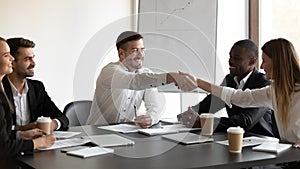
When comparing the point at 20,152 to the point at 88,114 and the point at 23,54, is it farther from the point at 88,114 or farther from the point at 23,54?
the point at 88,114

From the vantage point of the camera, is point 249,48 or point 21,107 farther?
point 249,48

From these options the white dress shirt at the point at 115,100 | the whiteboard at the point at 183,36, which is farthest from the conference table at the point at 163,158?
the whiteboard at the point at 183,36

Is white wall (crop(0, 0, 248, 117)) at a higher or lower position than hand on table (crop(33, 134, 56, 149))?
higher

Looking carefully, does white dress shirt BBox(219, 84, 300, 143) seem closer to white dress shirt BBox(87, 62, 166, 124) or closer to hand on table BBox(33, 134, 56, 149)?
white dress shirt BBox(87, 62, 166, 124)

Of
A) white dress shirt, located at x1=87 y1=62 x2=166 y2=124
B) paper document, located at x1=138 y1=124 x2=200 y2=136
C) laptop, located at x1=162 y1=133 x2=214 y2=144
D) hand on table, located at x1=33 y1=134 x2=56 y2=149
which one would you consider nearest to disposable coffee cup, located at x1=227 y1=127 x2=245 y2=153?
laptop, located at x1=162 y1=133 x2=214 y2=144

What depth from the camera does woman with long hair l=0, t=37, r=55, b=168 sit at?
201cm

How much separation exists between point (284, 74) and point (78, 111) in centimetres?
153

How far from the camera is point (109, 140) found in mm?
2328

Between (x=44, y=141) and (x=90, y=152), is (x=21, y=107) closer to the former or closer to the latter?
(x=44, y=141)

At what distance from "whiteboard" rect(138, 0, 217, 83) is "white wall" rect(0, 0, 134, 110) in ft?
1.32

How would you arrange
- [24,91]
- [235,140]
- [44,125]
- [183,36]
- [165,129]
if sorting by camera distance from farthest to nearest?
[183,36]
[24,91]
[165,129]
[44,125]
[235,140]

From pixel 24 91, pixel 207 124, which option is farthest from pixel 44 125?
pixel 207 124

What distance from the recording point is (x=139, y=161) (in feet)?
6.34

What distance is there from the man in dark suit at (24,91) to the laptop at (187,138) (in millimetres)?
675
